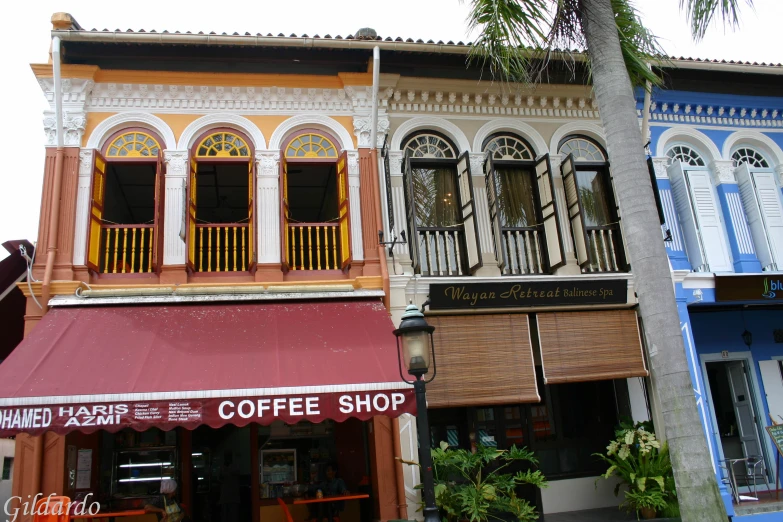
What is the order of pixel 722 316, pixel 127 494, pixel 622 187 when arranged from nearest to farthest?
pixel 622 187, pixel 127 494, pixel 722 316

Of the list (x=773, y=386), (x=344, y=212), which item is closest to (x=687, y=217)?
(x=773, y=386)

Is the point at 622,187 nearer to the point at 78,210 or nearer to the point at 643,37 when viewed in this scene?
the point at 643,37

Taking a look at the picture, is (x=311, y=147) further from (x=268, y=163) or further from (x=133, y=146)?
(x=133, y=146)

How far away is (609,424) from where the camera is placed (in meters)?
11.9

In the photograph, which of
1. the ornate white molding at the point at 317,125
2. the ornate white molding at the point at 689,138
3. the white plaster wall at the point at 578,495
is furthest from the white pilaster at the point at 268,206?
the ornate white molding at the point at 689,138

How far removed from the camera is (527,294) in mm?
10320

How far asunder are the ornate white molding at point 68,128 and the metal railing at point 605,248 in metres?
8.32

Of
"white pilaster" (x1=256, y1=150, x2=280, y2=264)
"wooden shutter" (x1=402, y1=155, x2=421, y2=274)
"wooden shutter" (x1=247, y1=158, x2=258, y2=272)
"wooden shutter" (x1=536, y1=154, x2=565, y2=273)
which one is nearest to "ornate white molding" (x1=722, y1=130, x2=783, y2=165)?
"wooden shutter" (x1=536, y1=154, x2=565, y2=273)

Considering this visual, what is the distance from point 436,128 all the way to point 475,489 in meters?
5.89

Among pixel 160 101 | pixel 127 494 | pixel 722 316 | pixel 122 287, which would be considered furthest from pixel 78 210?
pixel 722 316

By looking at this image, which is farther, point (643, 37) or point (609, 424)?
point (609, 424)

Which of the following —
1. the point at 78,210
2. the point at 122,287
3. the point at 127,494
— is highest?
the point at 78,210

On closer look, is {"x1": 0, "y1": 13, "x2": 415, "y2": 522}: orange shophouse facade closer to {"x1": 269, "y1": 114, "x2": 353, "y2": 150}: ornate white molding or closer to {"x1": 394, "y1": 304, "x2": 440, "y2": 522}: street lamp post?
{"x1": 269, "y1": 114, "x2": 353, "y2": 150}: ornate white molding

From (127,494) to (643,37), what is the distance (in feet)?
33.6
